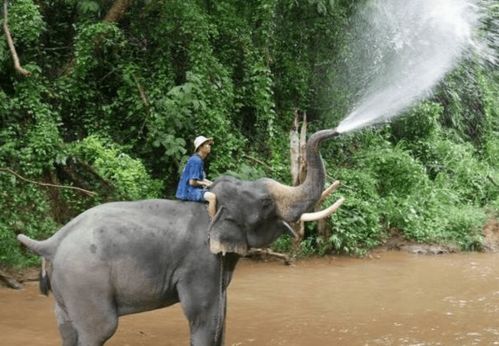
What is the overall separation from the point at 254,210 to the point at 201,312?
0.77m

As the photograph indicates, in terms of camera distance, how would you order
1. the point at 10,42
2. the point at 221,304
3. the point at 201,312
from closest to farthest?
the point at 201,312 → the point at 221,304 → the point at 10,42

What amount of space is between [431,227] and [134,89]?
570 centimetres

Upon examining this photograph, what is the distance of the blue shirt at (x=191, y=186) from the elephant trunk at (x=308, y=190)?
0.54 m

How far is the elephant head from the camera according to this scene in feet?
14.0

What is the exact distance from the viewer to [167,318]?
6465mm

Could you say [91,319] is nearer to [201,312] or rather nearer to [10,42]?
[201,312]

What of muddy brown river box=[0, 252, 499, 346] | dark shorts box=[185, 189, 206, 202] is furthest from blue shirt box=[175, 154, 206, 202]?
muddy brown river box=[0, 252, 499, 346]

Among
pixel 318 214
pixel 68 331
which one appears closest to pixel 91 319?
pixel 68 331

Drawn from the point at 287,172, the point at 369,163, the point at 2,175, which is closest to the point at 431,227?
the point at 369,163

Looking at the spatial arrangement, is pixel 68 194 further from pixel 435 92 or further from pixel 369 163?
pixel 435 92

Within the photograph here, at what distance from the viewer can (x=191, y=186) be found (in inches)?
185

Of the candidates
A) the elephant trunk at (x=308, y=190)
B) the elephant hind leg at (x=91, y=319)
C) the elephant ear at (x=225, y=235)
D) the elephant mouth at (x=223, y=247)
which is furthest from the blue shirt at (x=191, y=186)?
the elephant hind leg at (x=91, y=319)

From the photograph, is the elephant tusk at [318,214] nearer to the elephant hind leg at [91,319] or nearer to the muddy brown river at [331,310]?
the elephant hind leg at [91,319]

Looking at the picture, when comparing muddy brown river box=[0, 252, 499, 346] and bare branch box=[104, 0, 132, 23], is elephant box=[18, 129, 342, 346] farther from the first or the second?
bare branch box=[104, 0, 132, 23]
